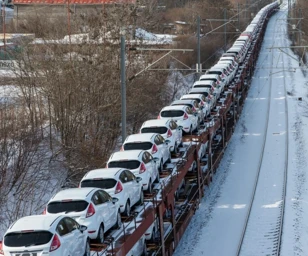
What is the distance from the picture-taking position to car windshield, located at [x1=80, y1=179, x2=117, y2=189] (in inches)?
750

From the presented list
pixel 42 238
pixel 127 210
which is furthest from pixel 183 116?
pixel 42 238

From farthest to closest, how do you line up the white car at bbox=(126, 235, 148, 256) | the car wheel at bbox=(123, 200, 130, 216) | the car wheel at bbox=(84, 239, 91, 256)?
the car wheel at bbox=(123, 200, 130, 216)
the white car at bbox=(126, 235, 148, 256)
the car wheel at bbox=(84, 239, 91, 256)

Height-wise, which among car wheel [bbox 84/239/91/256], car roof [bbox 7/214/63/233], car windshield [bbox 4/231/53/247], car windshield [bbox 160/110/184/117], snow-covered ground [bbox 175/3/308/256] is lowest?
→ snow-covered ground [bbox 175/3/308/256]

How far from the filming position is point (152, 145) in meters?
24.2

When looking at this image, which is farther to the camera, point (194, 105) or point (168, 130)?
point (194, 105)

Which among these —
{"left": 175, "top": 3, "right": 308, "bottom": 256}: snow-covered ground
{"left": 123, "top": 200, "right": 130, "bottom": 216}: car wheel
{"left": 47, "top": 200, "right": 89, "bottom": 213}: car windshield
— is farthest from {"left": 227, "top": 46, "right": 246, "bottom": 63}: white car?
{"left": 47, "top": 200, "right": 89, "bottom": 213}: car windshield

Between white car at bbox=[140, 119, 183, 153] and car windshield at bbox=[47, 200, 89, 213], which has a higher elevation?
car windshield at bbox=[47, 200, 89, 213]

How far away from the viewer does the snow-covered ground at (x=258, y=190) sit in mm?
23859

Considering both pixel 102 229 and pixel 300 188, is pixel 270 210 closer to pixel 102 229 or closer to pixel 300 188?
pixel 300 188

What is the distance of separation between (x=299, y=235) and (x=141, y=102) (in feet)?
57.4

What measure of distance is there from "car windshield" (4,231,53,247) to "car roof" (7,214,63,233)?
11cm

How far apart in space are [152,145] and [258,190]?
8128mm

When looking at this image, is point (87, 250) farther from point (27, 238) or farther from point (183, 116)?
point (183, 116)

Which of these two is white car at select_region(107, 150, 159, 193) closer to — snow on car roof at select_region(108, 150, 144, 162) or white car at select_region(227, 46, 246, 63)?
snow on car roof at select_region(108, 150, 144, 162)
